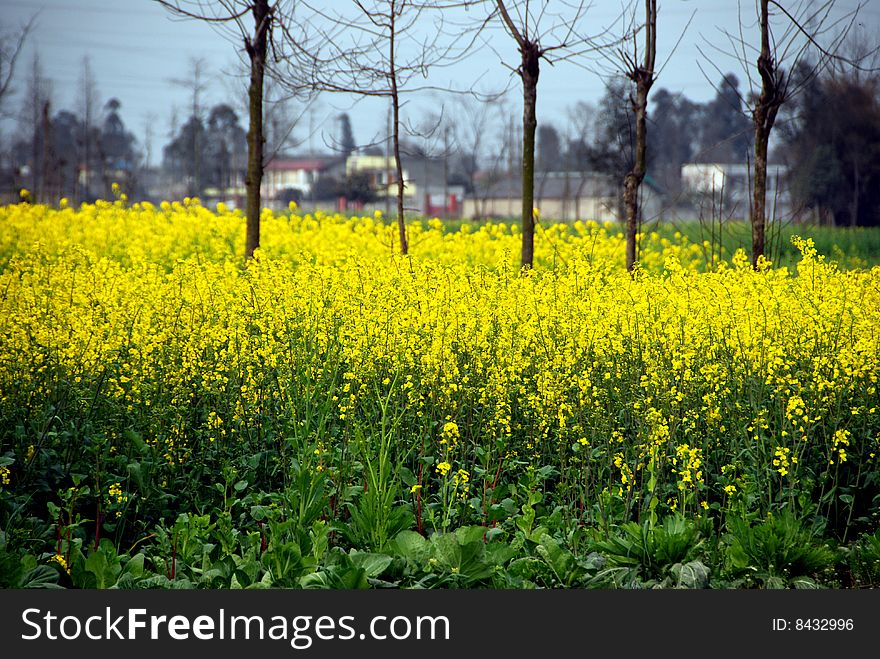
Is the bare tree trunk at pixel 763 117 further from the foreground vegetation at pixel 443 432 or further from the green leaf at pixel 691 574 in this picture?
the green leaf at pixel 691 574

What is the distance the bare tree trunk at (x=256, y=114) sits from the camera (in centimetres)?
693

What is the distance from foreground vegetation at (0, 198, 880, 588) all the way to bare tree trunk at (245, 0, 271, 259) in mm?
2355

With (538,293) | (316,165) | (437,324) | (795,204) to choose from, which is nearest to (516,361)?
(437,324)

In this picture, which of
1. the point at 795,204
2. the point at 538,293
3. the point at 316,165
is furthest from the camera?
the point at 316,165

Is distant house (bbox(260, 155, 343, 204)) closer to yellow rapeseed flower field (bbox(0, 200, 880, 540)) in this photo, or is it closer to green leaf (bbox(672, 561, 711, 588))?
yellow rapeseed flower field (bbox(0, 200, 880, 540))

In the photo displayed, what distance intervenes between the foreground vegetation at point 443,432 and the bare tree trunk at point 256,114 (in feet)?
7.73

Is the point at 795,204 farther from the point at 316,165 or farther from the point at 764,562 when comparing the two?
the point at 316,165

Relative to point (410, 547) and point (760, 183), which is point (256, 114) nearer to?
point (760, 183)

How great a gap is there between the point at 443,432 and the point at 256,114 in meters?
4.47

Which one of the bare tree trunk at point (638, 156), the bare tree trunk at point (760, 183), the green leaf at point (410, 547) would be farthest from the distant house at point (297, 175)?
the green leaf at point (410, 547)

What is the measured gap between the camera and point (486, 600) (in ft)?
8.32

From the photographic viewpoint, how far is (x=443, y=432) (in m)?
3.74

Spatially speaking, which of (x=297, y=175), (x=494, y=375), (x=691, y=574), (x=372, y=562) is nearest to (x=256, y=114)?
(x=494, y=375)

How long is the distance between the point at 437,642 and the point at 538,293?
2.74 m
